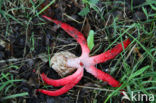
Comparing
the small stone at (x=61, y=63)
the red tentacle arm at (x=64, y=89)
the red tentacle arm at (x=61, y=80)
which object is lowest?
the red tentacle arm at (x=64, y=89)

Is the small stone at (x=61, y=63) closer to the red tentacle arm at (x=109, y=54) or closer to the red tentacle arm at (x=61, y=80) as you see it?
the red tentacle arm at (x=61, y=80)

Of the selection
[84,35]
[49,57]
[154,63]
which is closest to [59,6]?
[84,35]

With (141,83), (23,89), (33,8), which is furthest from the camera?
(33,8)

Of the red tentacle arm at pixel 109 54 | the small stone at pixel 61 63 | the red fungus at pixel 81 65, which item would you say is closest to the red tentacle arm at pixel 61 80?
the red fungus at pixel 81 65

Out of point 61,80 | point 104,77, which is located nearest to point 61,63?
point 61,80

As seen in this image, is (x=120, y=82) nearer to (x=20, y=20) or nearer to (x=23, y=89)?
(x=23, y=89)

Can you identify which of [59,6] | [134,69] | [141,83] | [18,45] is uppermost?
[59,6]

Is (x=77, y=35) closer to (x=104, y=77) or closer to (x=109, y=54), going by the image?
(x=109, y=54)

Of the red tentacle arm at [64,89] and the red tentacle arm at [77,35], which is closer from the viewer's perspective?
the red tentacle arm at [64,89]
